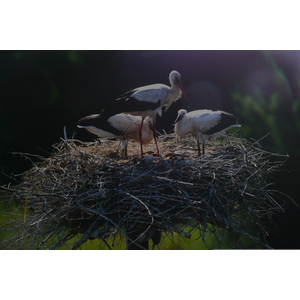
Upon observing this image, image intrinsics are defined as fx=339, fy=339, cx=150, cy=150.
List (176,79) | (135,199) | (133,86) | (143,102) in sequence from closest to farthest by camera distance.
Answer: (135,199)
(143,102)
(176,79)
(133,86)

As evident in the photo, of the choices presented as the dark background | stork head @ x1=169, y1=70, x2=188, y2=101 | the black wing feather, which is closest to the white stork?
the black wing feather

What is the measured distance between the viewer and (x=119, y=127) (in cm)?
284

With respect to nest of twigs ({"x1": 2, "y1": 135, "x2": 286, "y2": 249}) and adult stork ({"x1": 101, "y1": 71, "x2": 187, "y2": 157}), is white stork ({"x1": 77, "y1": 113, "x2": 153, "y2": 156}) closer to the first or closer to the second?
adult stork ({"x1": 101, "y1": 71, "x2": 187, "y2": 157})

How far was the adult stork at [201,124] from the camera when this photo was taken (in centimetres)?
280

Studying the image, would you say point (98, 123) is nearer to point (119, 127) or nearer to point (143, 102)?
point (119, 127)

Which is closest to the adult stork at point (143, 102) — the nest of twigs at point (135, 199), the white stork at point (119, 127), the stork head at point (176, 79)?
the stork head at point (176, 79)

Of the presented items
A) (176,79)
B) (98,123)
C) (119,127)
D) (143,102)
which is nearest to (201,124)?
(176,79)

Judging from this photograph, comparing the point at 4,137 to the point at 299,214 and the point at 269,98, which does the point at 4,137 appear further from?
the point at 299,214

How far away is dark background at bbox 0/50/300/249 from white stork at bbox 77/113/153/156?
0.23 metres

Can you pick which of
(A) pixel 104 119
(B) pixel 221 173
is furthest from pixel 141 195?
(A) pixel 104 119

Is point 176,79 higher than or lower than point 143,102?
higher

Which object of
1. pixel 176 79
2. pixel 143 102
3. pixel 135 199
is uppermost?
pixel 176 79

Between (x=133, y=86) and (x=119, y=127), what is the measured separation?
52cm

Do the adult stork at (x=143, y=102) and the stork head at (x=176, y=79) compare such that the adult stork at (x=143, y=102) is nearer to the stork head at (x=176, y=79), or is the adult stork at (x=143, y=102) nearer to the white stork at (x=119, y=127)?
the stork head at (x=176, y=79)
